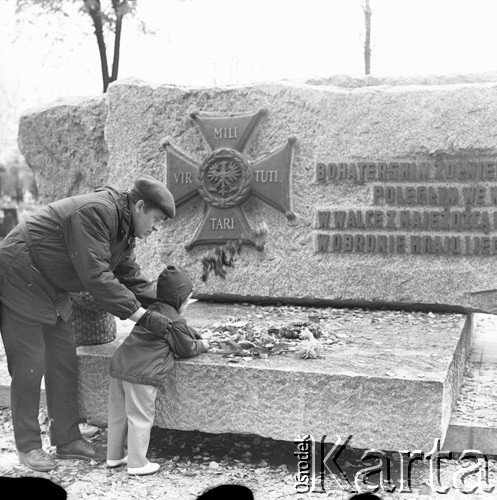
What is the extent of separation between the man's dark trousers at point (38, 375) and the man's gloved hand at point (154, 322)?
22.3 inches

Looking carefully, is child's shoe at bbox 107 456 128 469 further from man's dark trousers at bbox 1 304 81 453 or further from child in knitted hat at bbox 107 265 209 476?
man's dark trousers at bbox 1 304 81 453

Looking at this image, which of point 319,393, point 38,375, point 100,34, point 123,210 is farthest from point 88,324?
point 100,34

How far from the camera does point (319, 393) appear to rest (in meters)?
3.58

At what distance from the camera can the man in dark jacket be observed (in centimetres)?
353

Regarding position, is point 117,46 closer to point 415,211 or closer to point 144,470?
point 415,211

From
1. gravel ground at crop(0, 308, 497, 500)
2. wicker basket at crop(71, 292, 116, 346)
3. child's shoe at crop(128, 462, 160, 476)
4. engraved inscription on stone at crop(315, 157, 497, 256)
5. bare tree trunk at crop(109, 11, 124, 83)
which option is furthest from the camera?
bare tree trunk at crop(109, 11, 124, 83)

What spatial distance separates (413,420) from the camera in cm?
348

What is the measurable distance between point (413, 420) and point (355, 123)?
237 centimetres

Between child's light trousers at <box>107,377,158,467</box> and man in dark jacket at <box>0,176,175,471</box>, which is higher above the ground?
man in dark jacket at <box>0,176,175,471</box>

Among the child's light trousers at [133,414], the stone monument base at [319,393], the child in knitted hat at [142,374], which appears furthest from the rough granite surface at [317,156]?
the child's light trousers at [133,414]

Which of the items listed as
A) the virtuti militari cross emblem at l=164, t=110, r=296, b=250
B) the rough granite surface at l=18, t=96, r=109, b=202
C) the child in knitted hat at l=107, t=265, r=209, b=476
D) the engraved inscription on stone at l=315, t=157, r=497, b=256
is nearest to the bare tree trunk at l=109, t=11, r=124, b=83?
the rough granite surface at l=18, t=96, r=109, b=202

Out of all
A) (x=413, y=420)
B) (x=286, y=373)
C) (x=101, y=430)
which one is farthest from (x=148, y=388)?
(x=413, y=420)

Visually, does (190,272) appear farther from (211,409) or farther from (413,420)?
(413,420)

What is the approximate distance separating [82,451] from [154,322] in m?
0.89
